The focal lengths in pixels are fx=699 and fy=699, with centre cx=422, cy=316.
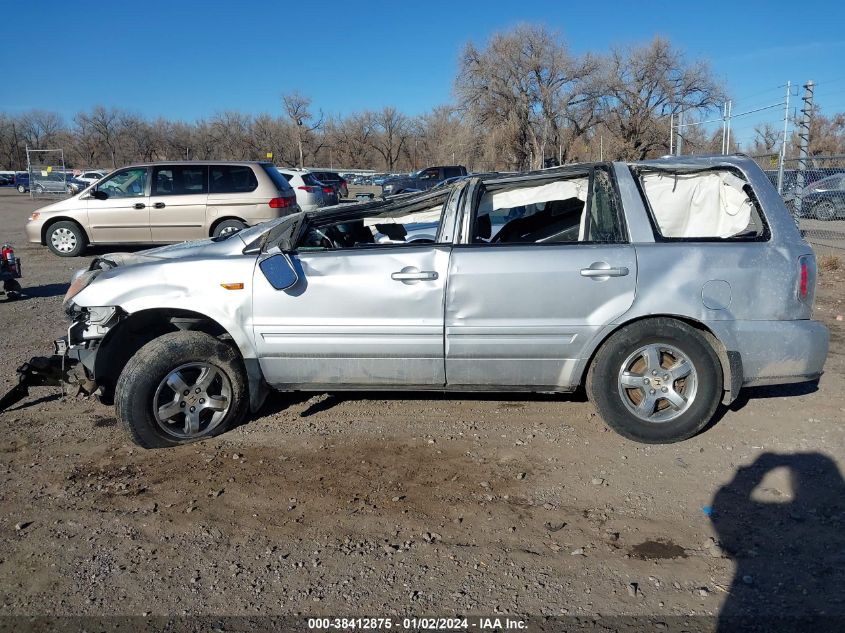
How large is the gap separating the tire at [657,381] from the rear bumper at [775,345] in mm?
163

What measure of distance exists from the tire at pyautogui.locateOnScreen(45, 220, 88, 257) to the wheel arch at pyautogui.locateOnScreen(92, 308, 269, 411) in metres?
9.80

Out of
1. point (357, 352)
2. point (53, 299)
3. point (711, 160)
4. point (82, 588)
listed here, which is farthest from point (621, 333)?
point (53, 299)

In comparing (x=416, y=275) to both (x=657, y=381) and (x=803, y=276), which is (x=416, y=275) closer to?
(x=657, y=381)

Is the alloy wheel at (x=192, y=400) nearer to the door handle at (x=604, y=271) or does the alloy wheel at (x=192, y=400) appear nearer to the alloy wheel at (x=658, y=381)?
the door handle at (x=604, y=271)

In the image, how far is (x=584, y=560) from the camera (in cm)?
319

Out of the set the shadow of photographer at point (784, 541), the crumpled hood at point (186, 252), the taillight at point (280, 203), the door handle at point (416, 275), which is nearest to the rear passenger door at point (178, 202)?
the taillight at point (280, 203)

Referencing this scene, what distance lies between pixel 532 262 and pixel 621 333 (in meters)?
0.71

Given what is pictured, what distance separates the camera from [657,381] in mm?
4328

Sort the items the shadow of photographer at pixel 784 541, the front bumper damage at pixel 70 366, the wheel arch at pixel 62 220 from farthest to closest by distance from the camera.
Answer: the wheel arch at pixel 62 220 < the front bumper damage at pixel 70 366 < the shadow of photographer at pixel 784 541

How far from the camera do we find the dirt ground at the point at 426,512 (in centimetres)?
295

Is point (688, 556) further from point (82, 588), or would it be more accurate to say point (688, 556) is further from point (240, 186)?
point (240, 186)

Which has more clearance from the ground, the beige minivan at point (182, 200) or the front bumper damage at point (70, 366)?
the beige minivan at point (182, 200)

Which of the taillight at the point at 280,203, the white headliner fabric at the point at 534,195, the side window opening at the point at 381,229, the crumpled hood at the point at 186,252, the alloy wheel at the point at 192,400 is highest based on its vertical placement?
the taillight at the point at 280,203

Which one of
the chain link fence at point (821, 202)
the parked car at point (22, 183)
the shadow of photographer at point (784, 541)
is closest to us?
the shadow of photographer at point (784, 541)
